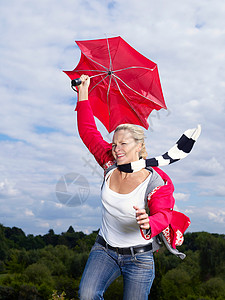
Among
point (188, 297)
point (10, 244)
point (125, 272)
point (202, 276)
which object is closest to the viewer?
point (125, 272)

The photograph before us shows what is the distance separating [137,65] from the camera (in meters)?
6.15

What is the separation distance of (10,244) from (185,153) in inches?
3010

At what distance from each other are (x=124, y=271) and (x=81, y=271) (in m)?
67.2

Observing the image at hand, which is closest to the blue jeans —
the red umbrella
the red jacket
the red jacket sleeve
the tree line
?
the red jacket

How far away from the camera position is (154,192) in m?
4.35

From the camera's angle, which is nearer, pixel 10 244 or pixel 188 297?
pixel 188 297

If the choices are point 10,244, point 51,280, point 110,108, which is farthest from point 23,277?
point 110,108

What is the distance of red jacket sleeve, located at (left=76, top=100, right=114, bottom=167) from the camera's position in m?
5.08

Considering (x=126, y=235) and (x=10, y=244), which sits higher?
(x=10, y=244)

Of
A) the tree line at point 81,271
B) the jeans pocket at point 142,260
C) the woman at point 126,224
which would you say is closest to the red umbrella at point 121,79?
the woman at point 126,224

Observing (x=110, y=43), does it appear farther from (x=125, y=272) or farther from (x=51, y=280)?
(x=51, y=280)

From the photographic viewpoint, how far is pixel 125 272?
445 cm

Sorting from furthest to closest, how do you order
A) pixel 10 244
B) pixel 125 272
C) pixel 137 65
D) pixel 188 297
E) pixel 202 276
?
pixel 10 244 < pixel 202 276 < pixel 188 297 < pixel 137 65 < pixel 125 272

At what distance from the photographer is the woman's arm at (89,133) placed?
509cm
